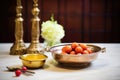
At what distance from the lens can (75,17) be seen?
3.86 m

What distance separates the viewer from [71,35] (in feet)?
12.9

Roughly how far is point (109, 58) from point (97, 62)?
0.45ft

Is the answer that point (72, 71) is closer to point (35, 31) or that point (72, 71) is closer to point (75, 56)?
point (75, 56)

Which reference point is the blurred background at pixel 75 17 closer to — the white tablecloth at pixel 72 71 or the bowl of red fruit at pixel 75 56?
the white tablecloth at pixel 72 71

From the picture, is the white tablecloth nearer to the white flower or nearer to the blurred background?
the white flower

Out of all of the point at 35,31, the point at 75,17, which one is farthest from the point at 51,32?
the point at 75,17

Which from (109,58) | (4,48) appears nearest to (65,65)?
(109,58)

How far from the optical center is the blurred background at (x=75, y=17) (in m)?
3.85

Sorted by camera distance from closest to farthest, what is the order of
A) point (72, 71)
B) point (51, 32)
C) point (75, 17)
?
point (72, 71), point (51, 32), point (75, 17)

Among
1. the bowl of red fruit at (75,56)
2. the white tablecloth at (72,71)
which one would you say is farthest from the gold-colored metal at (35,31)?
the bowl of red fruit at (75,56)

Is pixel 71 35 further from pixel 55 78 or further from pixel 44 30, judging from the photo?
pixel 55 78

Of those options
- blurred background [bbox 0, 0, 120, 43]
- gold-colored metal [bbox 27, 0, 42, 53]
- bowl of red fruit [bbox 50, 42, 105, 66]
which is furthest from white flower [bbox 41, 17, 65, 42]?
blurred background [bbox 0, 0, 120, 43]

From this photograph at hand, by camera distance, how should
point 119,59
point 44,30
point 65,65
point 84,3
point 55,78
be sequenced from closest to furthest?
point 55,78 < point 65,65 < point 119,59 < point 44,30 < point 84,3

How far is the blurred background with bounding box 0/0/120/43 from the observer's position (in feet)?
12.6
